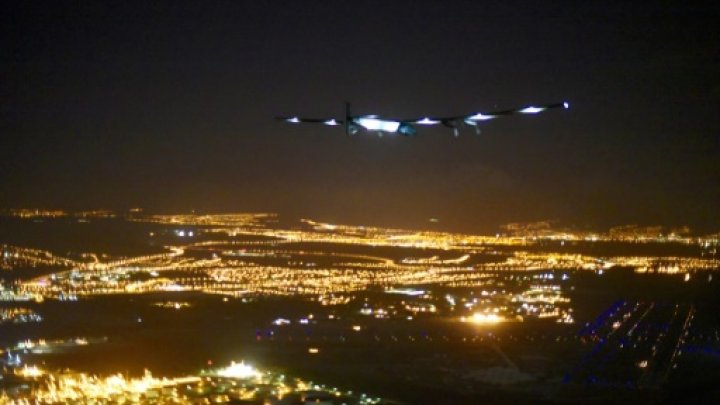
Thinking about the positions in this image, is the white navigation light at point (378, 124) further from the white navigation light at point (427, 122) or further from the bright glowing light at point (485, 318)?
the bright glowing light at point (485, 318)

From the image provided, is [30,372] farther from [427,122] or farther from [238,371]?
[427,122]

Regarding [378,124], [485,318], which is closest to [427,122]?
[378,124]

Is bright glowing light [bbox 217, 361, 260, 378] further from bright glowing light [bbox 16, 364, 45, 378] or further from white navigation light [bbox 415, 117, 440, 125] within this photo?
white navigation light [bbox 415, 117, 440, 125]

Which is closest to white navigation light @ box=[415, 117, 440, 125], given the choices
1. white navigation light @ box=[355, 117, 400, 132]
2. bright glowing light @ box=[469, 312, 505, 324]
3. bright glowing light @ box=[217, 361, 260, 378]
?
white navigation light @ box=[355, 117, 400, 132]

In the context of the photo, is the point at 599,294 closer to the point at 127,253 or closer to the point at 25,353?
the point at 25,353

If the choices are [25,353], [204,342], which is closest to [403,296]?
[204,342]

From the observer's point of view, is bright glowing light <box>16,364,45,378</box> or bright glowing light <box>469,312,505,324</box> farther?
bright glowing light <box>469,312,505,324</box>

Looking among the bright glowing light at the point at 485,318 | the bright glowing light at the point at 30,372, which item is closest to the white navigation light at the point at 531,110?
the bright glowing light at the point at 30,372
